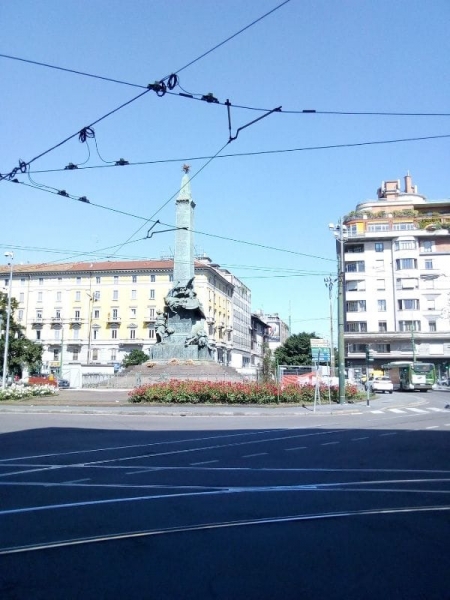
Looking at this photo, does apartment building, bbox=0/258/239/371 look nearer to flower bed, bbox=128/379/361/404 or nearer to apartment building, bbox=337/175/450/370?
apartment building, bbox=337/175/450/370

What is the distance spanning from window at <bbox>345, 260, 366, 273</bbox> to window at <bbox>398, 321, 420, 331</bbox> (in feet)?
28.1

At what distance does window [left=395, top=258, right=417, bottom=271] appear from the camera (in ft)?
229

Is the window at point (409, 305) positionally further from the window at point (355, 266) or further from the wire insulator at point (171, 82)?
the wire insulator at point (171, 82)

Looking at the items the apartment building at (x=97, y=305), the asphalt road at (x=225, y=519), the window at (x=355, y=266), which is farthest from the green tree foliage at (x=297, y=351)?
the asphalt road at (x=225, y=519)

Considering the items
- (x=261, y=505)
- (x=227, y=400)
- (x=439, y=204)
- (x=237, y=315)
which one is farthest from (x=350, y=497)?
(x=237, y=315)

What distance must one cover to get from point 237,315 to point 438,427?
83839 millimetres

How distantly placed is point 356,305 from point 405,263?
808 centimetres

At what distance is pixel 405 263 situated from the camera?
70125mm

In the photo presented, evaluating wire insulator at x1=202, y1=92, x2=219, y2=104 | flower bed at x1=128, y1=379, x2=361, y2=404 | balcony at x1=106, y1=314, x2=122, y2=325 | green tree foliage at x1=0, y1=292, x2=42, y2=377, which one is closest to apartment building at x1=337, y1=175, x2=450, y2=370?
balcony at x1=106, y1=314, x2=122, y2=325

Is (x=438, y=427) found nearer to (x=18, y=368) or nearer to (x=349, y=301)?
(x=18, y=368)

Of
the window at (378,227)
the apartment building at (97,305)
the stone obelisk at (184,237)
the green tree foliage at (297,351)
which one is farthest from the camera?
the apartment building at (97,305)

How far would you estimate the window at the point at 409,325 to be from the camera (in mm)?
68287

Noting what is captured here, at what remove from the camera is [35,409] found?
2417 centimetres

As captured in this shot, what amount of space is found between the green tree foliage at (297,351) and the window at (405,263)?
1700cm
